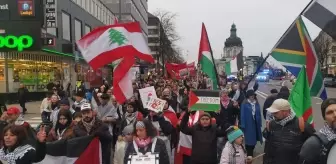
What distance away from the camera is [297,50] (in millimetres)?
6605

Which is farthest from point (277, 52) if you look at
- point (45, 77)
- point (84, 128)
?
point (45, 77)

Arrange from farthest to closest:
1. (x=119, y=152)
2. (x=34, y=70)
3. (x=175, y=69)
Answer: (x=34, y=70) → (x=175, y=69) → (x=119, y=152)

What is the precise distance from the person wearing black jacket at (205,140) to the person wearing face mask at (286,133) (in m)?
1.26

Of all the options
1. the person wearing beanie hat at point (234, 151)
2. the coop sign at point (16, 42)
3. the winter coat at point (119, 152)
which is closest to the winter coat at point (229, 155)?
the person wearing beanie hat at point (234, 151)

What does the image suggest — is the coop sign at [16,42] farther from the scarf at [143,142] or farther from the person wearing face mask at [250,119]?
the scarf at [143,142]

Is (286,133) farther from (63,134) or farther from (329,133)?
(63,134)

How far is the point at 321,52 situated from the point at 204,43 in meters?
73.5

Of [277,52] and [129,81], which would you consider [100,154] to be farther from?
[277,52]

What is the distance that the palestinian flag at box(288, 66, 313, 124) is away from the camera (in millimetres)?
5812

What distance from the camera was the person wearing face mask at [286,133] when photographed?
5.27 meters

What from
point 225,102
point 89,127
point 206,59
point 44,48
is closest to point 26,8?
point 206,59

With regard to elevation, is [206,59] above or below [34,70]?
above

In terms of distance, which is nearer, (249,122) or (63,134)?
(63,134)

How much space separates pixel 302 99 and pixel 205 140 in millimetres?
1493
